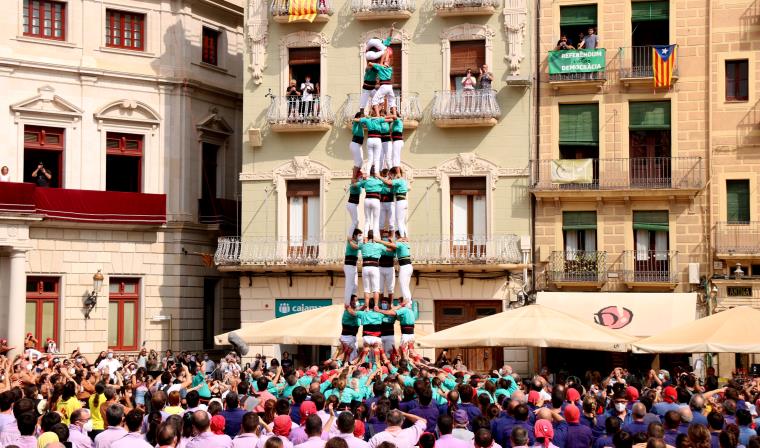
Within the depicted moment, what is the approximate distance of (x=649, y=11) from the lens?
3900 centimetres

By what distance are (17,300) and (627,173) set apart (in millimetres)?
19487

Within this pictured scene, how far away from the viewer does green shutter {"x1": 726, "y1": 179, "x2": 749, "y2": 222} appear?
125ft

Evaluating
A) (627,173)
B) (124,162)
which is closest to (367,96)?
(627,173)

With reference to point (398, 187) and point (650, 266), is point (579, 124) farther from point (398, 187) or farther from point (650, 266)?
point (398, 187)

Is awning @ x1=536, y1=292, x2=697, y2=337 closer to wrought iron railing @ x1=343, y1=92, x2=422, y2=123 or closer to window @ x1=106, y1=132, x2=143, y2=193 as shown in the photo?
wrought iron railing @ x1=343, y1=92, x2=422, y2=123

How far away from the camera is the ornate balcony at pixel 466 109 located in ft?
129

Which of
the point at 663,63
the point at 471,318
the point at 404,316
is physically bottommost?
the point at 471,318

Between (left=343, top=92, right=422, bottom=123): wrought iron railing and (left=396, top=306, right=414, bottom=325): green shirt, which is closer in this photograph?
(left=396, top=306, right=414, bottom=325): green shirt

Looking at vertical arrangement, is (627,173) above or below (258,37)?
below

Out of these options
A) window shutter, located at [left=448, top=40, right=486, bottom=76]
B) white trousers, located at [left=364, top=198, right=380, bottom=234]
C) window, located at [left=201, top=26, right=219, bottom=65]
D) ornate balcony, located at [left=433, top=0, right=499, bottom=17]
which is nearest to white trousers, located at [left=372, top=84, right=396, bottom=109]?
white trousers, located at [left=364, top=198, right=380, bottom=234]

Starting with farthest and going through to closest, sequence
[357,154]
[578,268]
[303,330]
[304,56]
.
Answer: [304,56], [578,268], [303,330], [357,154]

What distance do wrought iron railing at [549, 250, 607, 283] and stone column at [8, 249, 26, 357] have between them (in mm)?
16622

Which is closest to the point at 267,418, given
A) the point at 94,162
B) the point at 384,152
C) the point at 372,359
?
the point at 372,359

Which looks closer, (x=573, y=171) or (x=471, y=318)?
(x=573, y=171)
